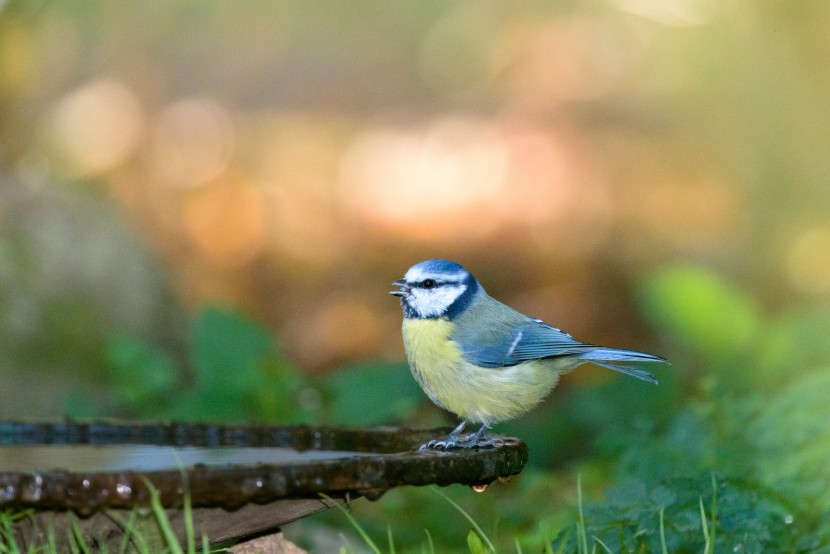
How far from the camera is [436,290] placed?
262cm

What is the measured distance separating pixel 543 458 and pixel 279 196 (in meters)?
2.99

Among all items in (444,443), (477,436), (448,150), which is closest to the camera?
(444,443)

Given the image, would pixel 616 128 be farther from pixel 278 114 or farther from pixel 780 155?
pixel 278 114

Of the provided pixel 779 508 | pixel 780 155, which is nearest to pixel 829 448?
pixel 779 508

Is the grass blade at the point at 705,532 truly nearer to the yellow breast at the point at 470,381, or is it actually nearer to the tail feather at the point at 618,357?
the tail feather at the point at 618,357

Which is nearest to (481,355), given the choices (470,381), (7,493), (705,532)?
(470,381)

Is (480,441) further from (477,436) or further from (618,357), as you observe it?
(618,357)

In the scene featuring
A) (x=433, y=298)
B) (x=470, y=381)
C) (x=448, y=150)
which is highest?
(x=448, y=150)

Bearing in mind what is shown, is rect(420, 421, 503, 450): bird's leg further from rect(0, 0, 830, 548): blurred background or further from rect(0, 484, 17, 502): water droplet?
rect(0, 0, 830, 548): blurred background

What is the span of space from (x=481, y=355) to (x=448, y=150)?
4269 mm

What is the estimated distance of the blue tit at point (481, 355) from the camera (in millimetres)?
2398

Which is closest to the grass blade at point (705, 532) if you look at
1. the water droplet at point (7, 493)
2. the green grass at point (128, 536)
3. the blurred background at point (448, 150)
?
the green grass at point (128, 536)

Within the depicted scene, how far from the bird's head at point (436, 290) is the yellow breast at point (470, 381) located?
0.11m

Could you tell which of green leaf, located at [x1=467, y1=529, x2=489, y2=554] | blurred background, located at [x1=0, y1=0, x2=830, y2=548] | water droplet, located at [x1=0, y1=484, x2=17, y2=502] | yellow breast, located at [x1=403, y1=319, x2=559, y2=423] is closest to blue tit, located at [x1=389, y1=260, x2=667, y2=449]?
yellow breast, located at [x1=403, y1=319, x2=559, y2=423]
